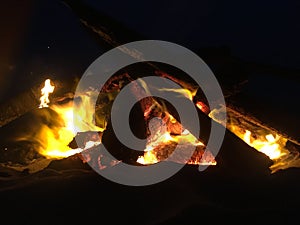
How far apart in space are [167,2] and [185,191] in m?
3.88

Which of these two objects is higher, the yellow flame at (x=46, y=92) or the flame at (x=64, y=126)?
the yellow flame at (x=46, y=92)

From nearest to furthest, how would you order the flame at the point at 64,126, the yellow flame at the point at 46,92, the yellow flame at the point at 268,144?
the yellow flame at the point at 268,144 < the flame at the point at 64,126 < the yellow flame at the point at 46,92

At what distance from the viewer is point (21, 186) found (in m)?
3.63

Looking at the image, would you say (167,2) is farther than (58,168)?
Yes

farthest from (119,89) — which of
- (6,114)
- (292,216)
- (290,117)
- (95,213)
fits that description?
(292,216)

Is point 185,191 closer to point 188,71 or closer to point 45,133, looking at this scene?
point 188,71

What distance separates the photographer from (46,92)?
4379 mm

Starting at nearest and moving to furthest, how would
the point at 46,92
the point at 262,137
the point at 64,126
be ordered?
the point at 262,137 < the point at 46,92 < the point at 64,126

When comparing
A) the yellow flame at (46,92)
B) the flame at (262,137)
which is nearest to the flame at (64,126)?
the yellow flame at (46,92)

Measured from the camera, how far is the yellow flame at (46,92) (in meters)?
4.38

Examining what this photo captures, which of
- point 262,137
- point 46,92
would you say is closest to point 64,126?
point 46,92

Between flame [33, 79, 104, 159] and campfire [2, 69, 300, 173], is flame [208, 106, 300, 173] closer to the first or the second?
campfire [2, 69, 300, 173]

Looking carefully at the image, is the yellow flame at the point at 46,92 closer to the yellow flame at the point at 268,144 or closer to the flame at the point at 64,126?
the flame at the point at 64,126

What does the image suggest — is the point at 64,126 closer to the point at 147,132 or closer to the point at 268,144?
the point at 147,132
